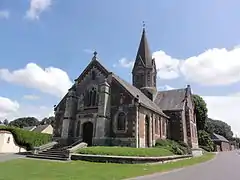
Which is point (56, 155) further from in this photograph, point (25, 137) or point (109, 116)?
point (25, 137)

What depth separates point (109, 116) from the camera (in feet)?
98.9

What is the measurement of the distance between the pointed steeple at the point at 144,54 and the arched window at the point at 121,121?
19.8m

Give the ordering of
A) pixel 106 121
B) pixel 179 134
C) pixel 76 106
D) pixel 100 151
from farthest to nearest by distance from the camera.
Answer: pixel 179 134 < pixel 76 106 < pixel 106 121 < pixel 100 151

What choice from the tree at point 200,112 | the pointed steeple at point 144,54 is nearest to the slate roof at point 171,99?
the pointed steeple at point 144,54

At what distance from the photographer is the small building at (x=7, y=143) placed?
35844mm

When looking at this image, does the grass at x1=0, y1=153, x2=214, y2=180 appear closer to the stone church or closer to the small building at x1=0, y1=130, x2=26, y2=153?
the stone church

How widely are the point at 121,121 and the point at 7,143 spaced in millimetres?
19148

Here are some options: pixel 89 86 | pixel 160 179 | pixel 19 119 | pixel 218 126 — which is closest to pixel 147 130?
pixel 89 86

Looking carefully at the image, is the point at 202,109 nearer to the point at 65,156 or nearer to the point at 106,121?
the point at 106,121

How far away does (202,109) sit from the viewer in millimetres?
57750

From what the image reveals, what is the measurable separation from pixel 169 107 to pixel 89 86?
15.8 metres

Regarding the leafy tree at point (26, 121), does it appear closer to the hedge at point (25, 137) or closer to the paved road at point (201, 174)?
the hedge at point (25, 137)

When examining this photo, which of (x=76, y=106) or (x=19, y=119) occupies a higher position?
(x=19, y=119)

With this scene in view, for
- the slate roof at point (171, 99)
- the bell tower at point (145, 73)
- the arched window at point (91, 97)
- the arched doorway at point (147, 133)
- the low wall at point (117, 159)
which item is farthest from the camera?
the bell tower at point (145, 73)
